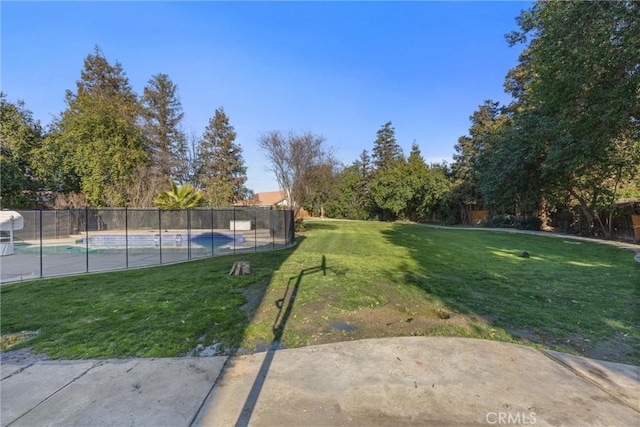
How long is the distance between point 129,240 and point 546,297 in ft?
56.2

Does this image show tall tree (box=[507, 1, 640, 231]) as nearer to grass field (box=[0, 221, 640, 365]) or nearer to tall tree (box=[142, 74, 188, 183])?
grass field (box=[0, 221, 640, 365])

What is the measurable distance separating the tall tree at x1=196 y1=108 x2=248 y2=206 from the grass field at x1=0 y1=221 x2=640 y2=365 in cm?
2885

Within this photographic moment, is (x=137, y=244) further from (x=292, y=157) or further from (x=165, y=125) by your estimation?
(x=165, y=125)

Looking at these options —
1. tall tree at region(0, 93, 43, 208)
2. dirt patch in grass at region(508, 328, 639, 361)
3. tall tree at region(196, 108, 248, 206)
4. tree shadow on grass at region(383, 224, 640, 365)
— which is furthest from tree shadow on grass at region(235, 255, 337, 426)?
tall tree at region(196, 108, 248, 206)

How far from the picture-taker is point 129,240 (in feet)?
53.3

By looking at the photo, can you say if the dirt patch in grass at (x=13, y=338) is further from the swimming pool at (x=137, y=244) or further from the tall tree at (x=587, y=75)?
the tall tree at (x=587, y=75)

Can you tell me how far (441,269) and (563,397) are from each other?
6248 mm

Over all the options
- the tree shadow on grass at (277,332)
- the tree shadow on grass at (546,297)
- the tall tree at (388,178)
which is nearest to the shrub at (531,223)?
the tall tree at (388,178)

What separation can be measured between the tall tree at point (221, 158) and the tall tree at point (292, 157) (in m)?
15.2

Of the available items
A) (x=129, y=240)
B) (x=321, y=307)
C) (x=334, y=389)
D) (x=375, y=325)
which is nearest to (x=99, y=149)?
(x=129, y=240)

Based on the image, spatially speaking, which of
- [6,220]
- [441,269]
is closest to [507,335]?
[441,269]

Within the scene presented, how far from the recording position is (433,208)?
37250 mm

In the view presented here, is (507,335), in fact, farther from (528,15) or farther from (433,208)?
(433,208)

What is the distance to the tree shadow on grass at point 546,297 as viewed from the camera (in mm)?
3920
